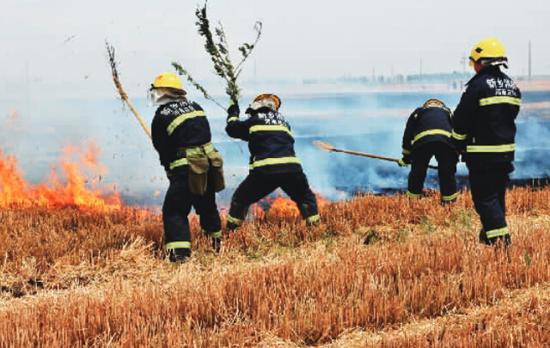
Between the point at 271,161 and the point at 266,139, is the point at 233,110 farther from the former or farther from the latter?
the point at 271,161

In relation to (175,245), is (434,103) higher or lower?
higher

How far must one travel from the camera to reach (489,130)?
6.69m

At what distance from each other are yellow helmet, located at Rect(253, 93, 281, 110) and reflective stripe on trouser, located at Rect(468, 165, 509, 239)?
2.65 m

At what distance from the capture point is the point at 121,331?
4.51 m

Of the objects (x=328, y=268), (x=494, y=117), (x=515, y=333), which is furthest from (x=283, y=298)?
(x=494, y=117)

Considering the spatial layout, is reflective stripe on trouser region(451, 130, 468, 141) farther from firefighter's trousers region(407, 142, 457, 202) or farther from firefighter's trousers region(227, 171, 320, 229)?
firefighter's trousers region(407, 142, 457, 202)

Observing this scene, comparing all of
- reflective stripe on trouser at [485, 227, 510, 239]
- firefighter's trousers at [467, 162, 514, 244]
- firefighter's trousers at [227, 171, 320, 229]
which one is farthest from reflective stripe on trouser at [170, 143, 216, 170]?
reflective stripe on trouser at [485, 227, 510, 239]

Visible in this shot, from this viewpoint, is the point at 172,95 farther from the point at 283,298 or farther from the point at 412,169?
the point at 412,169

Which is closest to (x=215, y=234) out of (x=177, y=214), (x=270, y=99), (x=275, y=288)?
(x=177, y=214)

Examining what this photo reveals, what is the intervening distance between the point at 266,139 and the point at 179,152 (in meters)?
1.37

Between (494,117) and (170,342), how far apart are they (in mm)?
4064

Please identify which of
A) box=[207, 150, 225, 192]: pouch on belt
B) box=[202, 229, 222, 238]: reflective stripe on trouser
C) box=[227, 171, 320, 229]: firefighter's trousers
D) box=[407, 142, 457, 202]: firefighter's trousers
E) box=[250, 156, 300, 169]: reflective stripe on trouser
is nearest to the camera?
box=[207, 150, 225, 192]: pouch on belt

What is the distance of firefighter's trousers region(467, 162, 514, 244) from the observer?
668 centimetres

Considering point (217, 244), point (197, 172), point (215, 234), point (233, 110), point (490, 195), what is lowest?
point (217, 244)
